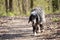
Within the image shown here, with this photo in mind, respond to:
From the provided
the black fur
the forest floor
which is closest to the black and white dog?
the black fur

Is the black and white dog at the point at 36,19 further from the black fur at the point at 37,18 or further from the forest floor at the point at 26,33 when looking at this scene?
the forest floor at the point at 26,33

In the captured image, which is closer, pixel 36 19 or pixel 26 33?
pixel 36 19

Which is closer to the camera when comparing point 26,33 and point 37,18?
point 37,18

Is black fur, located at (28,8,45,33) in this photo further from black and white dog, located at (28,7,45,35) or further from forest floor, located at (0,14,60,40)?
forest floor, located at (0,14,60,40)

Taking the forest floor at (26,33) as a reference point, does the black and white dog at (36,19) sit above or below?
above

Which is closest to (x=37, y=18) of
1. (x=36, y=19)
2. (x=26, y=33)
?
(x=36, y=19)

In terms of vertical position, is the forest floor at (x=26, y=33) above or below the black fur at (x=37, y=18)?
below

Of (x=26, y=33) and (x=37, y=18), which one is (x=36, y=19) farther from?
(x=26, y=33)

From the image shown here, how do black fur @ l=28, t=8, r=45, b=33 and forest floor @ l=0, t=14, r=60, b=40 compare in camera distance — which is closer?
forest floor @ l=0, t=14, r=60, b=40

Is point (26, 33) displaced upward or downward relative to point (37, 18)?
downward

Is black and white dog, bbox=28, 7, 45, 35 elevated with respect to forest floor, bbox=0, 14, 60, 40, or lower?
elevated

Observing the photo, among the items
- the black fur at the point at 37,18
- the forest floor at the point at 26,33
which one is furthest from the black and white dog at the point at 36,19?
the forest floor at the point at 26,33

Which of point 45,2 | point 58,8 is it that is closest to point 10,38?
point 58,8

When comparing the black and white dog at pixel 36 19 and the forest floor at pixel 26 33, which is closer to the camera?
the forest floor at pixel 26 33
